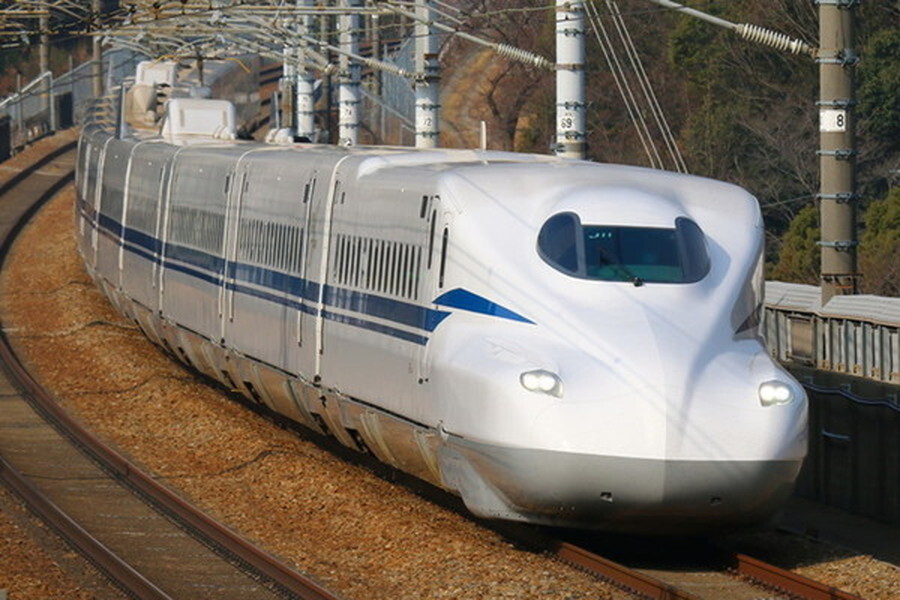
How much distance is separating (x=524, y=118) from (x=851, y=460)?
51.9 metres

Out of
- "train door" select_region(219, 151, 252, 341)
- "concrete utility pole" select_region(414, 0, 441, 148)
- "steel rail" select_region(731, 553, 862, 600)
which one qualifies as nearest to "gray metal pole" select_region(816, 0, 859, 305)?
"steel rail" select_region(731, 553, 862, 600)

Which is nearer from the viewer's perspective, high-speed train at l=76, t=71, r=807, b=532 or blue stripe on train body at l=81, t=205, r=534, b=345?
high-speed train at l=76, t=71, r=807, b=532

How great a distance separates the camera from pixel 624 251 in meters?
13.2

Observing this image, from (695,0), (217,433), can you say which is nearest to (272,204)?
(217,433)

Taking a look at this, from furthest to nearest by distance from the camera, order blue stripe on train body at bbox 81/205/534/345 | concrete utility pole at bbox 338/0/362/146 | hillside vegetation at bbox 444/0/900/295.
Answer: hillside vegetation at bbox 444/0/900/295 → concrete utility pole at bbox 338/0/362/146 → blue stripe on train body at bbox 81/205/534/345

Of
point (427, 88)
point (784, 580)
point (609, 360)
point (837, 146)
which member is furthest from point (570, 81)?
point (784, 580)

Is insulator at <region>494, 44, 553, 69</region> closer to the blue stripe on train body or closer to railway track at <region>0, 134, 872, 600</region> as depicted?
the blue stripe on train body

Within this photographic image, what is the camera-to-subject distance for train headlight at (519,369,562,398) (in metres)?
12.2

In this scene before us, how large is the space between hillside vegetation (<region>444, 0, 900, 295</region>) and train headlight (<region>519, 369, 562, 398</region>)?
24.8 m

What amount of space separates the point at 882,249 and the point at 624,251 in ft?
83.8

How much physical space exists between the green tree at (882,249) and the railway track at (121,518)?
18388 mm

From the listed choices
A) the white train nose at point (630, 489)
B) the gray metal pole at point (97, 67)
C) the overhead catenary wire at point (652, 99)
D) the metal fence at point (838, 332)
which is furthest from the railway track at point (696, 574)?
the gray metal pole at point (97, 67)

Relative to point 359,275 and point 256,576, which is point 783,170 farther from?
point 256,576

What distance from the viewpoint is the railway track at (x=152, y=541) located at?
12445 millimetres
